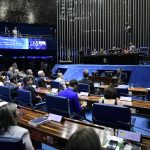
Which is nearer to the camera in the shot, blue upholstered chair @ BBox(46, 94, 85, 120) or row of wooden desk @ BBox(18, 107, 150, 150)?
row of wooden desk @ BBox(18, 107, 150, 150)

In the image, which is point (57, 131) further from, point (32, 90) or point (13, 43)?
point (13, 43)

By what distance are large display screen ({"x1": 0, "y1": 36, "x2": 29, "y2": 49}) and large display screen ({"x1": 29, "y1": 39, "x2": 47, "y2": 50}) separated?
369mm

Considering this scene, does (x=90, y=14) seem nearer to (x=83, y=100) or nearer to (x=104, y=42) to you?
(x=104, y=42)

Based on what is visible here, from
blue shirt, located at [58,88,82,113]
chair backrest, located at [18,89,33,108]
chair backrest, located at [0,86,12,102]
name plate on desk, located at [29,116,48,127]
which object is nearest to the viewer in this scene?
name plate on desk, located at [29,116,48,127]

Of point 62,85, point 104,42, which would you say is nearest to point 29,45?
point 104,42

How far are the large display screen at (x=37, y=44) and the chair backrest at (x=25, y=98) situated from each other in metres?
13.1

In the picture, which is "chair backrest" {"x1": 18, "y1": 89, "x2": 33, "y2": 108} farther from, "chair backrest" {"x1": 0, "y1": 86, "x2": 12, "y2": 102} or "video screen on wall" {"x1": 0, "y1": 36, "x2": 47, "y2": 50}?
"video screen on wall" {"x1": 0, "y1": 36, "x2": 47, "y2": 50}

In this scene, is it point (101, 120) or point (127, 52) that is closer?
point (101, 120)

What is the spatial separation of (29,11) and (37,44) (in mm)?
2996

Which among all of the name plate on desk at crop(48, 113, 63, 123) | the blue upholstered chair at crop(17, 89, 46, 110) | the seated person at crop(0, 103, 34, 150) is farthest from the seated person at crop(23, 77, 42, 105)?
the seated person at crop(0, 103, 34, 150)

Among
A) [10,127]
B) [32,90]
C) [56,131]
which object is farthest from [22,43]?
[10,127]

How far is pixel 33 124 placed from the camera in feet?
10.7

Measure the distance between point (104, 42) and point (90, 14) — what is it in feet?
8.13

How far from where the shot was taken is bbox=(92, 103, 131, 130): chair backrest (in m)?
3.53
